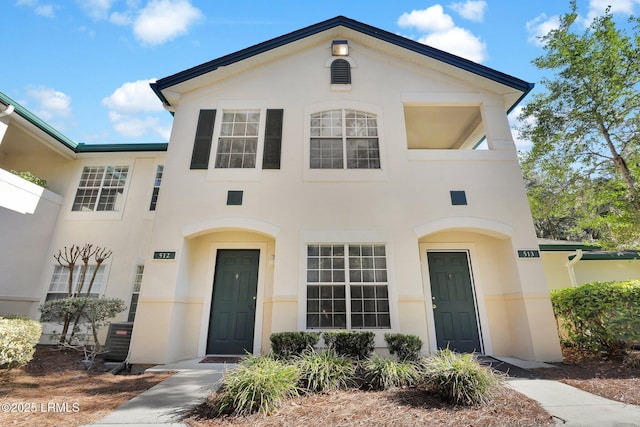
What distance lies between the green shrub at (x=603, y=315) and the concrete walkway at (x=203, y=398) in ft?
8.06

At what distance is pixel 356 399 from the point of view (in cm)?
417

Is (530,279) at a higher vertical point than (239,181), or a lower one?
lower

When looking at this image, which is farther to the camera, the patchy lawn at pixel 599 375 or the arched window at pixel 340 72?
the arched window at pixel 340 72

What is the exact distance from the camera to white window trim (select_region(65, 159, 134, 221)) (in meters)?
9.82

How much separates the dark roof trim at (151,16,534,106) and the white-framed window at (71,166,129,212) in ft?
12.0

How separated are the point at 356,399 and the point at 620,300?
6172 millimetres

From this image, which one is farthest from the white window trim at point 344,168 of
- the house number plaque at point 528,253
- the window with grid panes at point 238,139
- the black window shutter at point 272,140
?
the house number plaque at point 528,253

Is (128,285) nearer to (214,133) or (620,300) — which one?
(214,133)

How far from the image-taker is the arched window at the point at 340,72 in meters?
8.65

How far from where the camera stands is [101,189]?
404 inches

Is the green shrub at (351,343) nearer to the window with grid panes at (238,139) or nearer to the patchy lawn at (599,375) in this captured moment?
the patchy lawn at (599,375)

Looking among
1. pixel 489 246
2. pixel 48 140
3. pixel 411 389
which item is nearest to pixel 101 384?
pixel 411 389

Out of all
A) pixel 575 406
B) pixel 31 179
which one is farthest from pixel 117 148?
Answer: pixel 575 406

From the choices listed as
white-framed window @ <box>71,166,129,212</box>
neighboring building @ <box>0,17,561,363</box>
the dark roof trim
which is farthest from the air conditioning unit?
the dark roof trim
